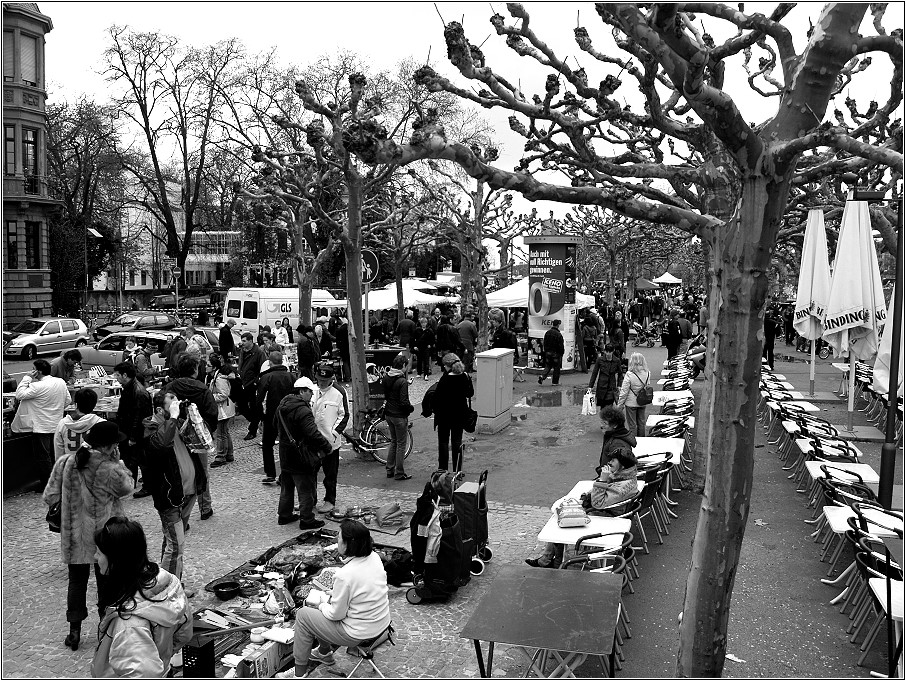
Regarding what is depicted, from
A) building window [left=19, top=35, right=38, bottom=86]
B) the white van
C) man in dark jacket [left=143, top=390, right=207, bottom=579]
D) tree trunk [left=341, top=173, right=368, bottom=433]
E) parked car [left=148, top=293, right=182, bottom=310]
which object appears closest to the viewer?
man in dark jacket [left=143, top=390, right=207, bottom=579]

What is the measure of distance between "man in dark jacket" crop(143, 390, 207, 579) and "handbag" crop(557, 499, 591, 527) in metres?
3.31

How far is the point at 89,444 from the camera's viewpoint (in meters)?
6.06

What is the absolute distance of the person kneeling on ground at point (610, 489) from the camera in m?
7.12

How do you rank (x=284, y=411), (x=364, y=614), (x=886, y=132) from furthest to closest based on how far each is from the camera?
(x=886, y=132) → (x=284, y=411) → (x=364, y=614)

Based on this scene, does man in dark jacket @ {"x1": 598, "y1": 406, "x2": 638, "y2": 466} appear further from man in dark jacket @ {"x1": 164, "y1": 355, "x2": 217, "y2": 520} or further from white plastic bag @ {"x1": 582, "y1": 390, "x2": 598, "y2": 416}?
white plastic bag @ {"x1": 582, "y1": 390, "x2": 598, "y2": 416}

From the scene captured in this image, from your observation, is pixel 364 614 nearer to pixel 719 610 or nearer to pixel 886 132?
pixel 719 610

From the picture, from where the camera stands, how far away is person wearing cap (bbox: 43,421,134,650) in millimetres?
5918

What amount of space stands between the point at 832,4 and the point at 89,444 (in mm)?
5678

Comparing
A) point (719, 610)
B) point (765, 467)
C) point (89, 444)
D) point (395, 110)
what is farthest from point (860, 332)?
point (395, 110)

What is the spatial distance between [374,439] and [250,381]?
7.77ft

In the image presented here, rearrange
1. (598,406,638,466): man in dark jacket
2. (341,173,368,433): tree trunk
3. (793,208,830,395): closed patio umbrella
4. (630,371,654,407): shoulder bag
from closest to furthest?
1. (598,406,638,466): man in dark jacket
2. (793,208,830,395): closed patio umbrella
3. (630,371,654,407): shoulder bag
4. (341,173,368,433): tree trunk

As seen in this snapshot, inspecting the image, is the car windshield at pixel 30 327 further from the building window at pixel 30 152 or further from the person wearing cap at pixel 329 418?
the person wearing cap at pixel 329 418

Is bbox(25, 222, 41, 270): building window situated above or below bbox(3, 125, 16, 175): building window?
below

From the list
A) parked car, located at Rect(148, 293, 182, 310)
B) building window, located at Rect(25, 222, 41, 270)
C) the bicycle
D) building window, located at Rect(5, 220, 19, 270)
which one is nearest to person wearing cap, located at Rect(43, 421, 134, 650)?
the bicycle
